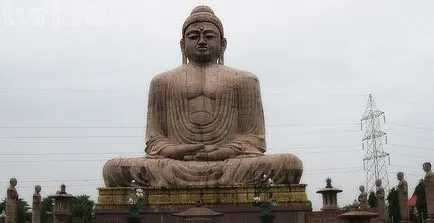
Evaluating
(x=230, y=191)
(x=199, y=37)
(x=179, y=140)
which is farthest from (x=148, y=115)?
(x=230, y=191)

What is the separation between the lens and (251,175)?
1384 cm

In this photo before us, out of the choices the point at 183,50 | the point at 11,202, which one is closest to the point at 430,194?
the point at 183,50

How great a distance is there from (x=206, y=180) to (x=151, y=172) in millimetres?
1259

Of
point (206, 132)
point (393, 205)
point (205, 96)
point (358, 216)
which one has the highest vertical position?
point (205, 96)

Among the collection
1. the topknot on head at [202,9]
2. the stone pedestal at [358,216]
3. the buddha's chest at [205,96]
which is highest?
the topknot on head at [202,9]

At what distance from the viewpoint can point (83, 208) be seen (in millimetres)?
39719

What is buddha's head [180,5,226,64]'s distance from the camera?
16.1 m

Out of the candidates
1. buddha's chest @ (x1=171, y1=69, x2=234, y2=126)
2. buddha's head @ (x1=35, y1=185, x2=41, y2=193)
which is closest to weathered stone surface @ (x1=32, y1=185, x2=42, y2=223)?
buddha's head @ (x1=35, y1=185, x2=41, y2=193)

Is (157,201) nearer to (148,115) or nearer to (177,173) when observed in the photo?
(177,173)

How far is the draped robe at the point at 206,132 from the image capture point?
1388cm

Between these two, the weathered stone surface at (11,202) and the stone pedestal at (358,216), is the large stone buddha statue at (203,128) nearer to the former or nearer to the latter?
the weathered stone surface at (11,202)

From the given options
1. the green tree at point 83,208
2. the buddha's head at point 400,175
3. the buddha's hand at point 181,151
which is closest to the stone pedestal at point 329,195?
the buddha's head at point 400,175

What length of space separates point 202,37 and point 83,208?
86.1 ft

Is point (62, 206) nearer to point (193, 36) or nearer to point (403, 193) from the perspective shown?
point (193, 36)
